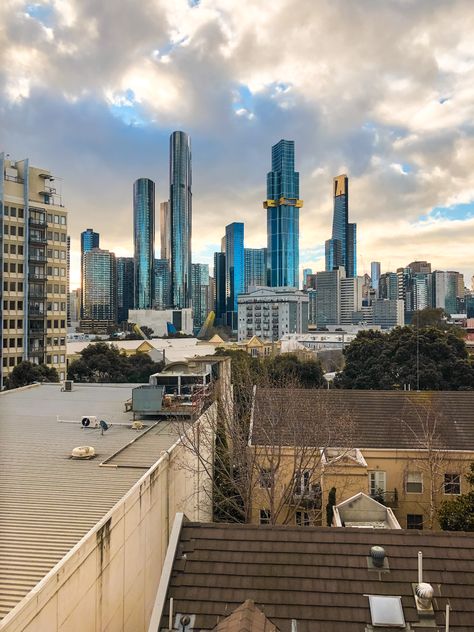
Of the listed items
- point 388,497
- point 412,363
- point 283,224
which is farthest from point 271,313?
point 388,497

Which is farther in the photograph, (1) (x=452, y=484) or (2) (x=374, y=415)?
(2) (x=374, y=415)

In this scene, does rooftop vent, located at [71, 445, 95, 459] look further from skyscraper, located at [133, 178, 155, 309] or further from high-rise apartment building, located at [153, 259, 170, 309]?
high-rise apartment building, located at [153, 259, 170, 309]

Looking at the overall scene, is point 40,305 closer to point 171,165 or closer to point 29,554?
point 29,554

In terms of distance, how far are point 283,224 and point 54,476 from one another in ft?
542

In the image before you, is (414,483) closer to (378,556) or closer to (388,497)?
(388,497)

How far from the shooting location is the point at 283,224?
17000 centimetres

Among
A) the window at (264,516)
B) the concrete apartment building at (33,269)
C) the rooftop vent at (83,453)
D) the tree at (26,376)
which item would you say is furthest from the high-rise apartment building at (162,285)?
the rooftop vent at (83,453)

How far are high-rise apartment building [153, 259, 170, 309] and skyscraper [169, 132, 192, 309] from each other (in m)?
4.14

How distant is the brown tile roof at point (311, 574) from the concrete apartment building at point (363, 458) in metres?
5.43

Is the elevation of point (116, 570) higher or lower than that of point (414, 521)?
higher

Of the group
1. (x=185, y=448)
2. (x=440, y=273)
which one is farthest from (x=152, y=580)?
(x=440, y=273)

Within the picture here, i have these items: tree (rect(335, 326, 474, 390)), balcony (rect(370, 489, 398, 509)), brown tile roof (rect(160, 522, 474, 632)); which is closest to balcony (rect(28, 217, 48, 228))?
tree (rect(335, 326, 474, 390))

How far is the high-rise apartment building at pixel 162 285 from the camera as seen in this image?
186250 mm

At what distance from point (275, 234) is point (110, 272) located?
197ft
